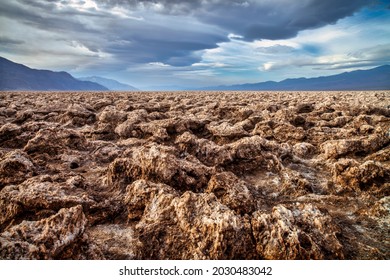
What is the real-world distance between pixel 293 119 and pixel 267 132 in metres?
2.12

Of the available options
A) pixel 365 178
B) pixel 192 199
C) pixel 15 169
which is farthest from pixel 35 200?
pixel 365 178

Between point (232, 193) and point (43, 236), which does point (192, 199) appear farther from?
point (43, 236)

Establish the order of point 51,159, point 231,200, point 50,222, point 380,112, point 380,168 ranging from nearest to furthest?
point 50,222, point 231,200, point 380,168, point 51,159, point 380,112

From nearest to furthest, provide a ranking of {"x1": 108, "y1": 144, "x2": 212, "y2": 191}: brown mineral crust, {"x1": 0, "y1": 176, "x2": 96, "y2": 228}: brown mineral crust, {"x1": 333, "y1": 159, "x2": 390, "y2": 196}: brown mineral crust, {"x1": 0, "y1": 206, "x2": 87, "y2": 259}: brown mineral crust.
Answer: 1. {"x1": 0, "y1": 206, "x2": 87, "y2": 259}: brown mineral crust
2. {"x1": 0, "y1": 176, "x2": 96, "y2": 228}: brown mineral crust
3. {"x1": 108, "y1": 144, "x2": 212, "y2": 191}: brown mineral crust
4. {"x1": 333, "y1": 159, "x2": 390, "y2": 196}: brown mineral crust

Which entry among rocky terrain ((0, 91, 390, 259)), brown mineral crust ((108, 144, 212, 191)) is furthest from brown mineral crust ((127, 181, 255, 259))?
brown mineral crust ((108, 144, 212, 191))

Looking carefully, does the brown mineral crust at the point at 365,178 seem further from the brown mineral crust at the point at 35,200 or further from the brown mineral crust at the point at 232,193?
the brown mineral crust at the point at 35,200

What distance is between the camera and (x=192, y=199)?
349cm

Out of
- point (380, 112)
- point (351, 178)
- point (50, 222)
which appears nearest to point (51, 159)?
point (50, 222)

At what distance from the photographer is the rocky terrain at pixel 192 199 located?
2.94 m

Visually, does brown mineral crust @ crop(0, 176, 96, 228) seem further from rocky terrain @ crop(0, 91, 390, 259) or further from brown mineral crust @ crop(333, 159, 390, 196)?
brown mineral crust @ crop(333, 159, 390, 196)

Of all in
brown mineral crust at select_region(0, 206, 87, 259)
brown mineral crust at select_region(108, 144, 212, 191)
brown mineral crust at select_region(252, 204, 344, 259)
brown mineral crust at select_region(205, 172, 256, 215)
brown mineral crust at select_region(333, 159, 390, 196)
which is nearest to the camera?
brown mineral crust at select_region(0, 206, 87, 259)

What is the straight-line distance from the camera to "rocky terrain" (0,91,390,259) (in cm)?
294

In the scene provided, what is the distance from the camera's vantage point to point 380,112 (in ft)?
40.8

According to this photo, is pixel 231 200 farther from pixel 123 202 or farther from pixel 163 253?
pixel 123 202
